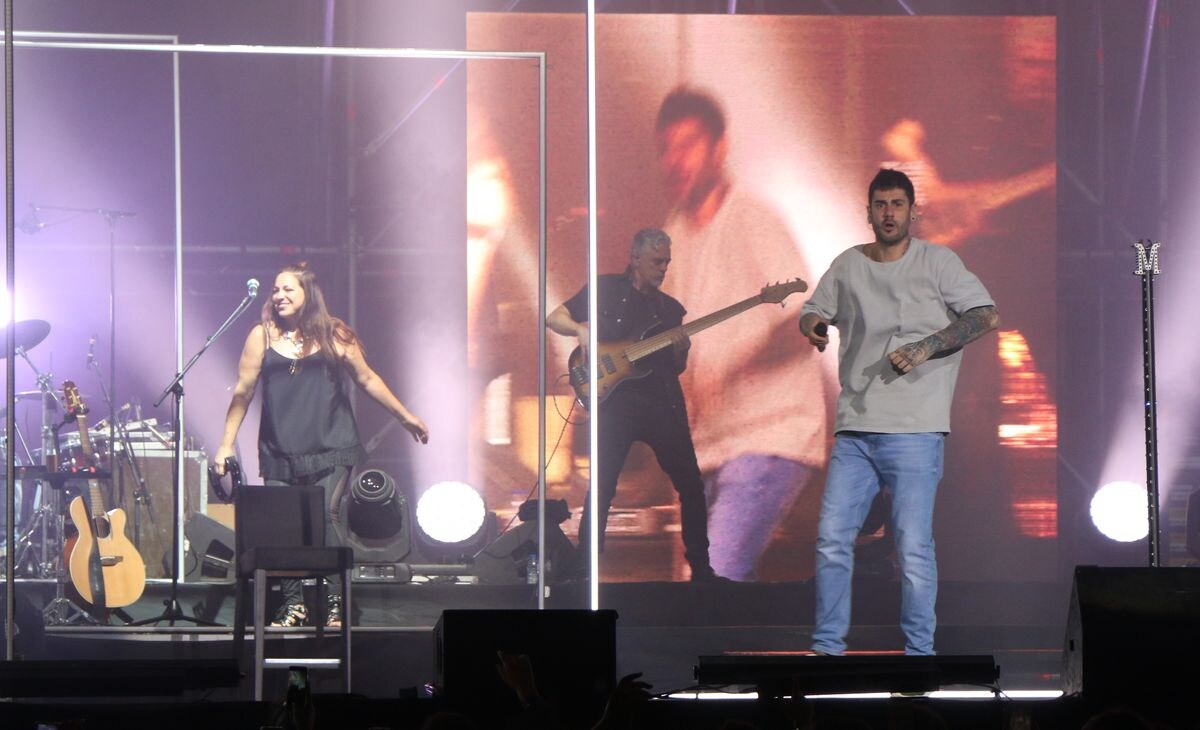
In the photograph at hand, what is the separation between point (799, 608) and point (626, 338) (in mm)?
1159

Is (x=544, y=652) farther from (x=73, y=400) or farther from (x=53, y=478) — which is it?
(x=73, y=400)

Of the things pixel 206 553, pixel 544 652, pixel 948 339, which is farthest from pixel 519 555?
pixel 544 652

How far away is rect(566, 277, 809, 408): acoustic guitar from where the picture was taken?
6133 millimetres

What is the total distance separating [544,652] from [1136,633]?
98cm

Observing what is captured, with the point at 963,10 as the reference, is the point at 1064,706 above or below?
below

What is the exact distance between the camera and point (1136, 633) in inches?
109

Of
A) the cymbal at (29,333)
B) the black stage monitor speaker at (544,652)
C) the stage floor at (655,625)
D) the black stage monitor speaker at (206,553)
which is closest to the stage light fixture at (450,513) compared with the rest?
the stage floor at (655,625)

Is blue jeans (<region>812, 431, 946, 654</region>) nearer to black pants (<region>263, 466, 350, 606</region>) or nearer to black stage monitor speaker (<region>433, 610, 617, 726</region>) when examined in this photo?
black stage monitor speaker (<region>433, 610, 617, 726</region>)

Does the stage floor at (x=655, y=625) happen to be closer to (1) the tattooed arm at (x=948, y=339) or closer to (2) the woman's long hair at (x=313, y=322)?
(2) the woman's long hair at (x=313, y=322)

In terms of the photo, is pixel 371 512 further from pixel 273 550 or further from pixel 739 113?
pixel 739 113

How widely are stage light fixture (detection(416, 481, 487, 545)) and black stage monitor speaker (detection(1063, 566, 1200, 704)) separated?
333 cm

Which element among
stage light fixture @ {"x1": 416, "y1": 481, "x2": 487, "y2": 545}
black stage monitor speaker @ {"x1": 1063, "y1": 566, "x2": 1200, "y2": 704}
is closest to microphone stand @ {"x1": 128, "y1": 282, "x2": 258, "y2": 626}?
stage light fixture @ {"x1": 416, "y1": 481, "x2": 487, "y2": 545}

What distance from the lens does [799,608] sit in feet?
20.1

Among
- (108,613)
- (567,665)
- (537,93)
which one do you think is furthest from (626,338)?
(567,665)
